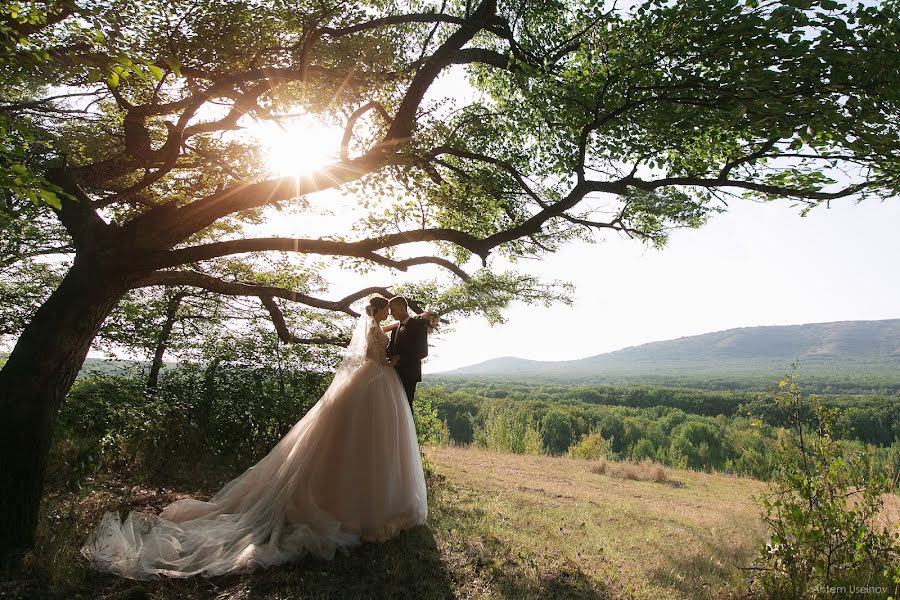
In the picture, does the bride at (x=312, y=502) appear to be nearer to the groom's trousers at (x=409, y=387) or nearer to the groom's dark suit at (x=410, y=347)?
the groom's dark suit at (x=410, y=347)

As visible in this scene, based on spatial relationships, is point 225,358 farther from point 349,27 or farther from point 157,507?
point 349,27

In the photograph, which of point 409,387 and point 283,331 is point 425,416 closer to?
point 283,331

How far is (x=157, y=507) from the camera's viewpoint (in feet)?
19.9

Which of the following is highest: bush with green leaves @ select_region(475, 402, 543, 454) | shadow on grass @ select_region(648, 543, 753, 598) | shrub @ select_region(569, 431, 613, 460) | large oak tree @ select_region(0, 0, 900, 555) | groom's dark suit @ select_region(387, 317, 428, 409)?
large oak tree @ select_region(0, 0, 900, 555)

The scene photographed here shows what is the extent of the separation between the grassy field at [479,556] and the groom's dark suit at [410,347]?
6.13 ft

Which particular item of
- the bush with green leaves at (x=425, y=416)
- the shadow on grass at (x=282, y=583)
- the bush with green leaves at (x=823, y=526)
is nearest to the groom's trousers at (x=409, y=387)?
the shadow on grass at (x=282, y=583)

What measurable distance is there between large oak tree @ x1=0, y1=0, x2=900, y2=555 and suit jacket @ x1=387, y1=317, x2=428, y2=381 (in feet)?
4.09

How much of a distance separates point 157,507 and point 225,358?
12.0ft

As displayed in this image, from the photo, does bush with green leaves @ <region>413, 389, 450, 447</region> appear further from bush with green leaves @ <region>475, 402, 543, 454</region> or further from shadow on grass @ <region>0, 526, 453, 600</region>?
bush with green leaves @ <region>475, 402, 543, 454</region>

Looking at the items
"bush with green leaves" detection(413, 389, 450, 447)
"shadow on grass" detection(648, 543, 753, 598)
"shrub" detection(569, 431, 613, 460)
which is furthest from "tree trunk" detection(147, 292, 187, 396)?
"shrub" detection(569, 431, 613, 460)

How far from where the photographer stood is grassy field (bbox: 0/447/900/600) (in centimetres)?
423

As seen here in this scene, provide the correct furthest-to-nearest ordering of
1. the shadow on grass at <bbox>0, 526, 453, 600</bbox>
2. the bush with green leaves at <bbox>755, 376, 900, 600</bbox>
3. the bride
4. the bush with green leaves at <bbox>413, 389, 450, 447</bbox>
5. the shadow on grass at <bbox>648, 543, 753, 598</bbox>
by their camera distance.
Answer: the bush with green leaves at <bbox>413, 389, 450, 447</bbox>, the shadow on grass at <bbox>648, 543, 753, 598</bbox>, the bride, the bush with green leaves at <bbox>755, 376, 900, 600</bbox>, the shadow on grass at <bbox>0, 526, 453, 600</bbox>

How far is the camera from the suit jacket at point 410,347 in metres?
6.26

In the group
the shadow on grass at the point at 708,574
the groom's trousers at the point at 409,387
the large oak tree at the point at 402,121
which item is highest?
the large oak tree at the point at 402,121
